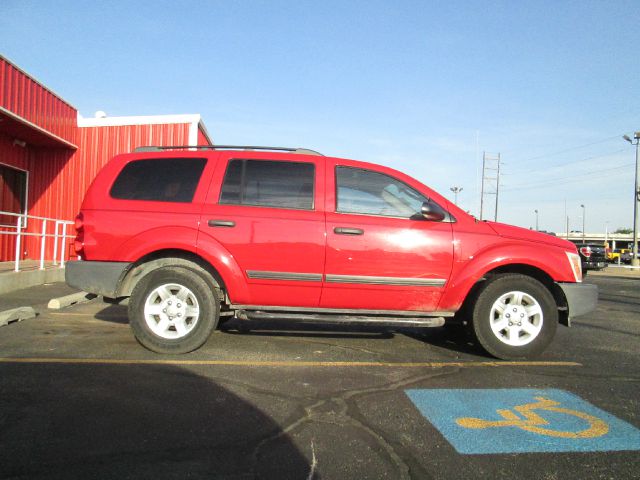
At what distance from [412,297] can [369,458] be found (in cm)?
227

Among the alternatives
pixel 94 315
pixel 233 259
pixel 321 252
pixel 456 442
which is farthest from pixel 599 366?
pixel 94 315

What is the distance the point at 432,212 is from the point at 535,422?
6.90 ft

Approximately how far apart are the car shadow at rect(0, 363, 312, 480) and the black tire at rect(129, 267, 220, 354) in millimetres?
678

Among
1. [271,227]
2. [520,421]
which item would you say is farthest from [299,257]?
[520,421]

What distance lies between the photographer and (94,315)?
6.26 m

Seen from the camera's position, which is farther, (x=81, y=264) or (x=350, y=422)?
(x=81, y=264)

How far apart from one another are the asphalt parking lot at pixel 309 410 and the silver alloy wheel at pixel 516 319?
28 cm

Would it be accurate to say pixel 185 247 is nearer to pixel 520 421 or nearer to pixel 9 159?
pixel 520 421

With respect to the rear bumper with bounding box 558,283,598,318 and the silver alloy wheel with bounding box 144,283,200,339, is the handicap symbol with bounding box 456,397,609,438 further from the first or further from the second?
the silver alloy wheel with bounding box 144,283,200,339

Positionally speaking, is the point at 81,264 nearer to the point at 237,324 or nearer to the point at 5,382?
the point at 5,382

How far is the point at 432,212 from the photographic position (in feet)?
14.4

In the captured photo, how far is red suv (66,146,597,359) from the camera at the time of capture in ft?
14.4

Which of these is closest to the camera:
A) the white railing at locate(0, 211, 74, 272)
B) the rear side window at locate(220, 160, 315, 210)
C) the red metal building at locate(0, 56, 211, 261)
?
the rear side window at locate(220, 160, 315, 210)

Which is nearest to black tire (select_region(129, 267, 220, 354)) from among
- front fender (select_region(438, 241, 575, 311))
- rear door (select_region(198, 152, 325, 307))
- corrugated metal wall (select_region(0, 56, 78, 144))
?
rear door (select_region(198, 152, 325, 307))
